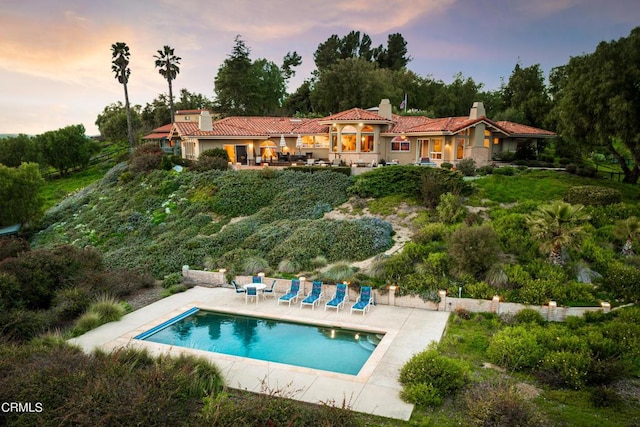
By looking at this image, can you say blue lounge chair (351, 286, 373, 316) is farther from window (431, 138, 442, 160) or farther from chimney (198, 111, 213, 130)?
chimney (198, 111, 213, 130)

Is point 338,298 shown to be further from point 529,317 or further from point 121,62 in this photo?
point 121,62

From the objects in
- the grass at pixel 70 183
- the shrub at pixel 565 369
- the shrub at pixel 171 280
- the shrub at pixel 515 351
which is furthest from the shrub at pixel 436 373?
the grass at pixel 70 183

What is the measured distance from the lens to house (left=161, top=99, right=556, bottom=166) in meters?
31.5

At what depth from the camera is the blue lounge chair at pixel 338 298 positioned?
14.2m

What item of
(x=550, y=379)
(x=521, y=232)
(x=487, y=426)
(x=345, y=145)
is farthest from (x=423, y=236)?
(x=345, y=145)

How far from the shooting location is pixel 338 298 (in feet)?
48.0

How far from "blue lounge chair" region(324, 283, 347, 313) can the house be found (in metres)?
17.7

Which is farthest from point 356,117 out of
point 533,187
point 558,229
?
point 558,229

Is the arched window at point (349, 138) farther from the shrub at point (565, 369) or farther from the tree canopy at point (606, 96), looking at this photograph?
the shrub at point (565, 369)

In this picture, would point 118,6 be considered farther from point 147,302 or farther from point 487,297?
point 487,297

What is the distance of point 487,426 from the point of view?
6.98 meters

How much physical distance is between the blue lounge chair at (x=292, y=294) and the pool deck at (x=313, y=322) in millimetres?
237

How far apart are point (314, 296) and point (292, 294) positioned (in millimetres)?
868

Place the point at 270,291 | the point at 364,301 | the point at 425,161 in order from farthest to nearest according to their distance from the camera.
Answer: the point at 425,161 → the point at 270,291 → the point at 364,301
